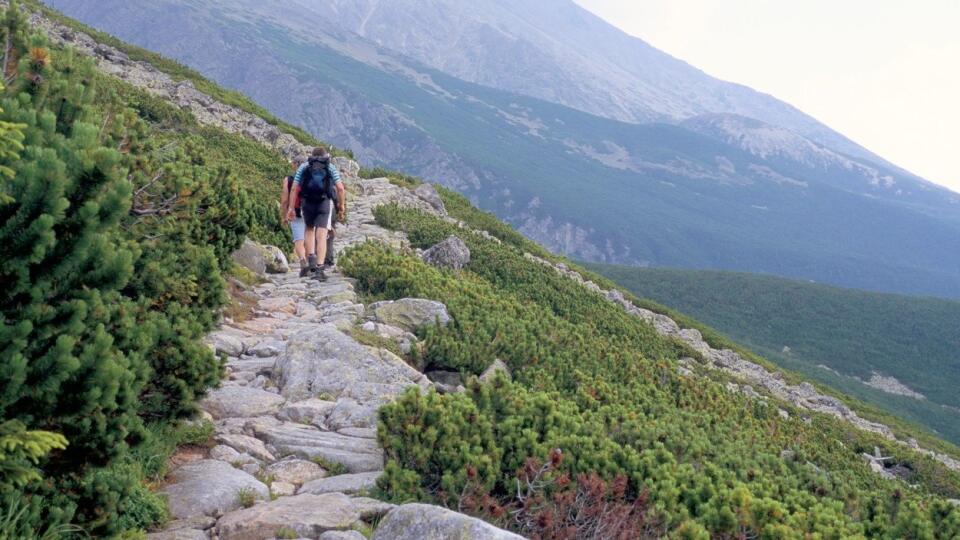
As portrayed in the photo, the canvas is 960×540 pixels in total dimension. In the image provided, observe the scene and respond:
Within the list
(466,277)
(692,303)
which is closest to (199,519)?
(466,277)

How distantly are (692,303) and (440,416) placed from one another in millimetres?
90684

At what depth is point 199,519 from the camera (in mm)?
4953

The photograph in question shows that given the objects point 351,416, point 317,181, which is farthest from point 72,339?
point 317,181

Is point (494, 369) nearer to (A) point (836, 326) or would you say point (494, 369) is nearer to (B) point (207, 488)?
(B) point (207, 488)

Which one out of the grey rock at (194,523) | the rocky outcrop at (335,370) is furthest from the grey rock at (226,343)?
the grey rock at (194,523)

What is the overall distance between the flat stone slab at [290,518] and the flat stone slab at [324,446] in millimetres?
1003

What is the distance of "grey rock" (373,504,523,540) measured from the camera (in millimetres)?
4449

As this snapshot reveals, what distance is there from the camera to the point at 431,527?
14.9 feet

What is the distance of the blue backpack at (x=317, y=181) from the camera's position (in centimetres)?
1252

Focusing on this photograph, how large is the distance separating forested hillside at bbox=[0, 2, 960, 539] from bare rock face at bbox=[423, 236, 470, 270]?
16.5ft

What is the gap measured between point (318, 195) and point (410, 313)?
307 cm

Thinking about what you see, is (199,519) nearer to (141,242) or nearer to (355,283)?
(141,242)

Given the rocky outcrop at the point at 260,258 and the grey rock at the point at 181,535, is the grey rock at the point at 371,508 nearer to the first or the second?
the grey rock at the point at 181,535

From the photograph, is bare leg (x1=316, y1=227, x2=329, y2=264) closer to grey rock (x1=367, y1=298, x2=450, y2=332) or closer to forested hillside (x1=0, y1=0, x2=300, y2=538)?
grey rock (x1=367, y1=298, x2=450, y2=332)
